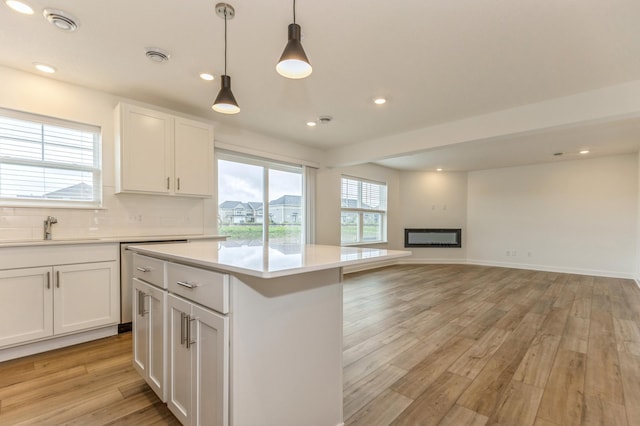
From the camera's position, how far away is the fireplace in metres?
7.61

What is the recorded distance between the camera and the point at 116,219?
3207mm

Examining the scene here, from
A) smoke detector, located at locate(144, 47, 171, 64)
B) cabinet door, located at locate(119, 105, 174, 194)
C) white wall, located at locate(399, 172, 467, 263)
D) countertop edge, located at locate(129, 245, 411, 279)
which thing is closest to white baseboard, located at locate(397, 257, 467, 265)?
white wall, located at locate(399, 172, 467, 263)

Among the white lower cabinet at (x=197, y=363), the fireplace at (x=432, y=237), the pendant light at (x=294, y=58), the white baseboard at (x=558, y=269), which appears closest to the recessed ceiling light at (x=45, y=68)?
the pendant light at (x=294, y=58)

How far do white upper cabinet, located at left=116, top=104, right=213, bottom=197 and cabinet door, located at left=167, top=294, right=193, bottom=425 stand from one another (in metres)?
2.07

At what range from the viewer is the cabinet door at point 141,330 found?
1836 millimetres

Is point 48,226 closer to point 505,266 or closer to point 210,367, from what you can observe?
point 210,367

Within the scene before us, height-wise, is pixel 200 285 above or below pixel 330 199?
below

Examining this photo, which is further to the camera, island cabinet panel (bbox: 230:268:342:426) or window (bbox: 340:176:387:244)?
window (bbox: 340:176:387:244)

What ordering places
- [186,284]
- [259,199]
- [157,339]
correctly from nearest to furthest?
1. [186,284]
2. [157,339]
3. [259,199]

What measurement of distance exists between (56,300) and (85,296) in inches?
7.7

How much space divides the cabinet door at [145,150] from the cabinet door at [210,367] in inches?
91.4

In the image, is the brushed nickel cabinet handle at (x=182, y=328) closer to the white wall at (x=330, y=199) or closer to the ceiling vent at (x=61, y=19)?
the ceiling vent at (x=61, y=19)

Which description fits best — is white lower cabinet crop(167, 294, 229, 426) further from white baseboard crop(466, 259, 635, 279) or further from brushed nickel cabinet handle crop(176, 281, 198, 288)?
white baseboard crop(466, 259, 635, 279)

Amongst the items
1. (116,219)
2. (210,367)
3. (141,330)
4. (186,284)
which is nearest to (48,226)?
(116,219)
